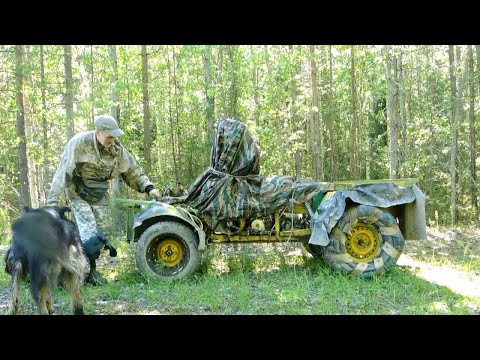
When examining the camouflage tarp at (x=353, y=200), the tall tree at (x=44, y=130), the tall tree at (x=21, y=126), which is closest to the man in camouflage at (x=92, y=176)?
the camouflage tarp at (x=353, y=200)

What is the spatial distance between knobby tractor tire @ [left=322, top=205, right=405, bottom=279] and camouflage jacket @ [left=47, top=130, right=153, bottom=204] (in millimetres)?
2885

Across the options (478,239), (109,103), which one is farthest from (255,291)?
(109,103)

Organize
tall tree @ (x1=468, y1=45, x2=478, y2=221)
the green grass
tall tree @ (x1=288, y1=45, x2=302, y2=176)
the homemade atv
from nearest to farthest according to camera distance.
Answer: the green grass, the homemade atv, tall tree @ (x1=288, y1=45, x2=302, y2=176), tall tree @ (x1=468, y1=45, x2=478, y2=221)

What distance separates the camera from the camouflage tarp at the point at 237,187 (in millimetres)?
6062

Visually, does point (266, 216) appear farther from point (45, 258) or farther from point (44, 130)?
point (44, 130)

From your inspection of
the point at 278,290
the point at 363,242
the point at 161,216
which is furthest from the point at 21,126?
the point at 363,242

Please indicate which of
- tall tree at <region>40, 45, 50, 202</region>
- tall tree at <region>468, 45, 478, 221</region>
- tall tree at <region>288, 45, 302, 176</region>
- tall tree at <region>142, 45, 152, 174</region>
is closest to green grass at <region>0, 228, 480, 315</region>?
tall tree at <region>142, 45, 152, 174</region>

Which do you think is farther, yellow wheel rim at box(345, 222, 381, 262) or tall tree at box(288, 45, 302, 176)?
tall tree at box(288, 45, 302, 176)

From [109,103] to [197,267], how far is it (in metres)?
5.51

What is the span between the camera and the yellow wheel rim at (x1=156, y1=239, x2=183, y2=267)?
6.05m

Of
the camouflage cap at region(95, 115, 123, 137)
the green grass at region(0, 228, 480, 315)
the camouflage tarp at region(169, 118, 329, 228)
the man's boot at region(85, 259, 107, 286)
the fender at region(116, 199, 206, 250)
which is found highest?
the camouflage cap at region(95, 115, 123, 137)

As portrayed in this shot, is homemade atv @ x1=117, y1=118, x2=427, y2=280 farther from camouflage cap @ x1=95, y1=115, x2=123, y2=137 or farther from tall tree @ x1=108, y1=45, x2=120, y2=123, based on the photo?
tall tree @ x1=108, y1=45, x2=120, y2=123

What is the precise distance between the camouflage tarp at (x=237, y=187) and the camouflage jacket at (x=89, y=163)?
1053 millimetres

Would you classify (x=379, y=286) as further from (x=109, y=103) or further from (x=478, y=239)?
(x=109, y=103)
